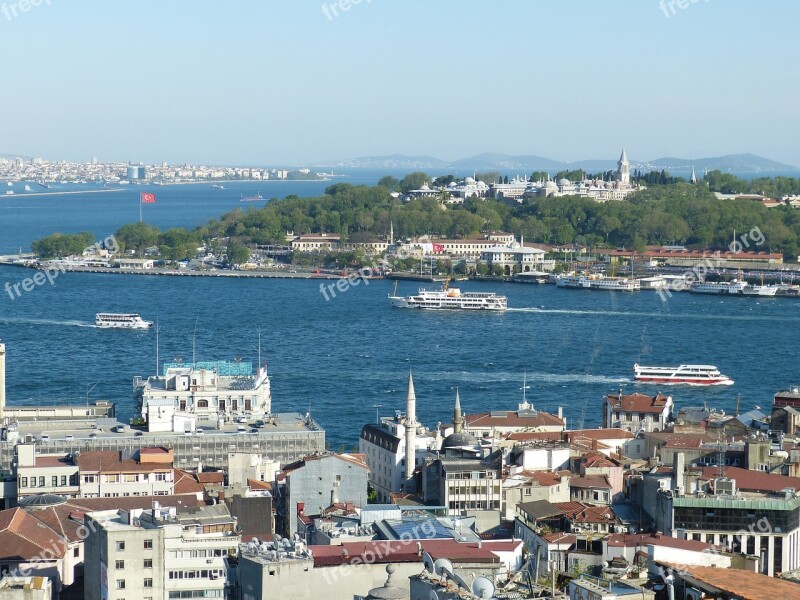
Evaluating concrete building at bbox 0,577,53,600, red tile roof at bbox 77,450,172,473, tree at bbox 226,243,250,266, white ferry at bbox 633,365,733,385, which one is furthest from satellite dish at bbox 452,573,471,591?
tree at bbox 226,243,250,266

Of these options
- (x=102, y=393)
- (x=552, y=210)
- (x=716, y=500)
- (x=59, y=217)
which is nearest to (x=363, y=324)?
(x=102, y=393)

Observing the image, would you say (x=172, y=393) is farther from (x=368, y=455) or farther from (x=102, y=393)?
(x=102, y=393)

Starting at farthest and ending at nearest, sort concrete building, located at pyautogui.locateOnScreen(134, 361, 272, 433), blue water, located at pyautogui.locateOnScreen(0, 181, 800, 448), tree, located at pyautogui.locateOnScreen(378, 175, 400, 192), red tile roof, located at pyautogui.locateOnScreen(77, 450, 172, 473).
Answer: tree, located at pyautogui.locateOnScreen(378, 175, 400, 192) < blue water, located at pyautogui.locateOnScreen(0, 181, 800, 448) < concrete building, located at pyautogui.locateOnScreen(134, 361, 272, 433) < red tile roof, located at pyautogui.locateOnScreen(77, 450, 172, 473)

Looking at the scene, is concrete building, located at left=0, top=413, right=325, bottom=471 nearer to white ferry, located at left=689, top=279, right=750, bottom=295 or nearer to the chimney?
the chimney

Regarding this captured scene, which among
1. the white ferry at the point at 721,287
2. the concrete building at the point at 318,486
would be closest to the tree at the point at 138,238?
the white ferry at the point at 721,287

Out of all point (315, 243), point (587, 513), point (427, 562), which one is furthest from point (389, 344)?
point (315, 243)
